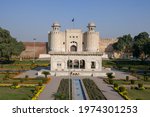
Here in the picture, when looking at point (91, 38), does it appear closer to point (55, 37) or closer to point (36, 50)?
point (55, 37)

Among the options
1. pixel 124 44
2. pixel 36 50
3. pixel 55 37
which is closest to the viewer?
pixel 55 37

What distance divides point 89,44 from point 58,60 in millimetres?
19971

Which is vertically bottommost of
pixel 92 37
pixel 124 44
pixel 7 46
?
pixel 7 46

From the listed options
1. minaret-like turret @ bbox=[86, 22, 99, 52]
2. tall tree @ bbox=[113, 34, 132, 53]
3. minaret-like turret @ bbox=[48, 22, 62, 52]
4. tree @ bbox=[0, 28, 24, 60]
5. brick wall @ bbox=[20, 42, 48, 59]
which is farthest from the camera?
tall tree @ bbox=[113, 34, 132, 53]

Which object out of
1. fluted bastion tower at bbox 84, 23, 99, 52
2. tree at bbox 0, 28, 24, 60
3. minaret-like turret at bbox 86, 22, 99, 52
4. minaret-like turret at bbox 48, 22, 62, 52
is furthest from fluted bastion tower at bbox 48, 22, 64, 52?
tree at bbox 0, 28, 24, 60

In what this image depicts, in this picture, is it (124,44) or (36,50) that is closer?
(36,50)

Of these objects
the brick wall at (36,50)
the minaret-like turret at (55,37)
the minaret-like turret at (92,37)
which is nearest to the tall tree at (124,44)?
the brick wall at (36,50)

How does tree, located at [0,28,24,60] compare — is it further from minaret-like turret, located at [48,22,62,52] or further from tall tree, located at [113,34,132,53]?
tall tree, located at [113,34,132,53]

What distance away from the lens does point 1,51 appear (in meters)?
40.4

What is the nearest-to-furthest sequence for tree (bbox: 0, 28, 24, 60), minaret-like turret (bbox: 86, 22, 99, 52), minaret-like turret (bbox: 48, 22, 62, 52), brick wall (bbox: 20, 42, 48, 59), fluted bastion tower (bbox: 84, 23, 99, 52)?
tree (bbox: 0, 28, 24, 60), minaret-like turret (bbox: 48, 22, 62, 52), minaret-like turret (bbox: 86, 22, 99, 52), fluted bastion tower (bbox: 84, 23, 99, 52), brick wall (bbox: 20, 42, 48, 59)

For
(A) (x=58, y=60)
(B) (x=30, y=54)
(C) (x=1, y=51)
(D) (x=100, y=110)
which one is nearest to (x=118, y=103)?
(D) (x=100, y=110)

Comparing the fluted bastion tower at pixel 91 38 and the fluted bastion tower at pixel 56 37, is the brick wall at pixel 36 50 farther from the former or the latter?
the fluted bastion tower at pixel 91 38

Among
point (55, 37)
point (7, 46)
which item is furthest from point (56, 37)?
point (7, 46)

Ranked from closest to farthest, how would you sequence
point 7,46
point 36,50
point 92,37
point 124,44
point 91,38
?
point 7,46 < point 92,37 < point 91,38 < point 36,50 < point 124,44
